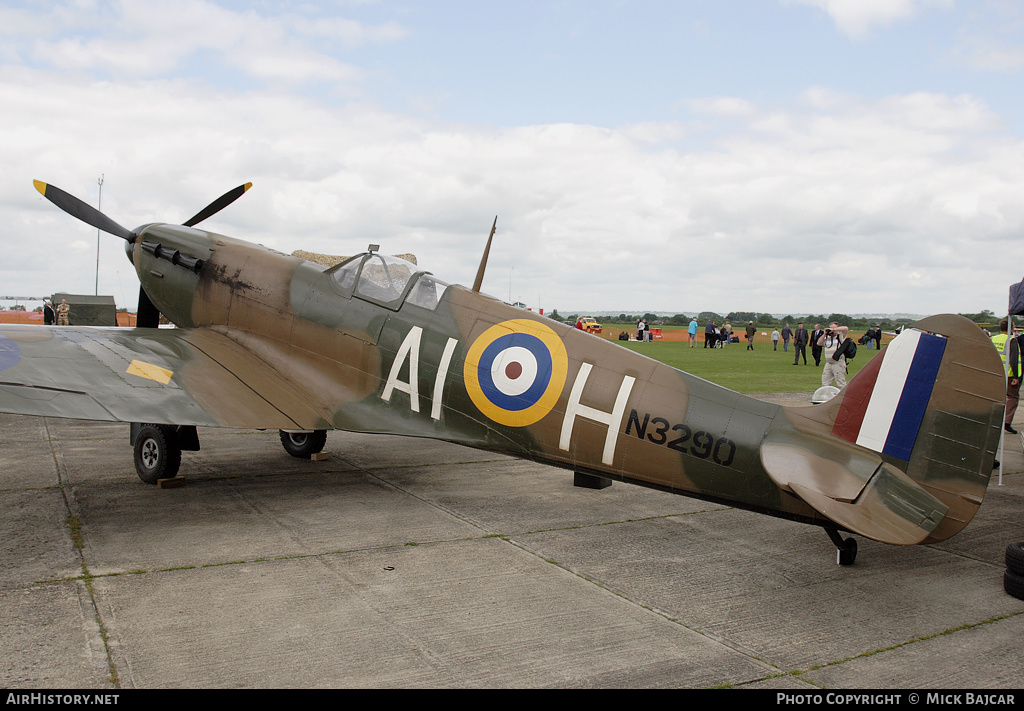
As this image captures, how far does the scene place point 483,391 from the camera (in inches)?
243

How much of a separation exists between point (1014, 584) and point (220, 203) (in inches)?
389

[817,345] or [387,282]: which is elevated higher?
[387,282]

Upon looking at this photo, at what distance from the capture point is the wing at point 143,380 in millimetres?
5875

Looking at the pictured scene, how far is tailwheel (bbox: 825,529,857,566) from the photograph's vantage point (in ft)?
16.7

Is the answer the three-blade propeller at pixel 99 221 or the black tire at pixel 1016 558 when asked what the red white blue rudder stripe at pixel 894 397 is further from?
the three-blade propeller at pixel 99 221

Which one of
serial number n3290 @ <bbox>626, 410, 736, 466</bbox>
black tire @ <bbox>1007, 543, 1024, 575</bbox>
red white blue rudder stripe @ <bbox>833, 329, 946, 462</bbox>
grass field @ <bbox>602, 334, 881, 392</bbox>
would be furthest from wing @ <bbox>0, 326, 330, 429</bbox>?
grass field @ <bbox>602, 334, 881, 392</bbox>

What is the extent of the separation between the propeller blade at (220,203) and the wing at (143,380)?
2519mm

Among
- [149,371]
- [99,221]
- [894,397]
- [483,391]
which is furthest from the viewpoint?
[99,221]

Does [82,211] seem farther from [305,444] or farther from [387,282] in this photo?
[387,282]

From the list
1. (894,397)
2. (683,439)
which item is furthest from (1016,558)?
(683,439)

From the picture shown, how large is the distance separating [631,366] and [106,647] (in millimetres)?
3932

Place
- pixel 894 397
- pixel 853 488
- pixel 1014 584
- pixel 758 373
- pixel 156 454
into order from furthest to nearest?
pixel 758 373 → pixel 156 454 → pixel 894 397 → pixel 1014 584 → pixel 853 488

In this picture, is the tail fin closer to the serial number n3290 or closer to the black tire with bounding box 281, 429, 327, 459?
the serial number n3290
